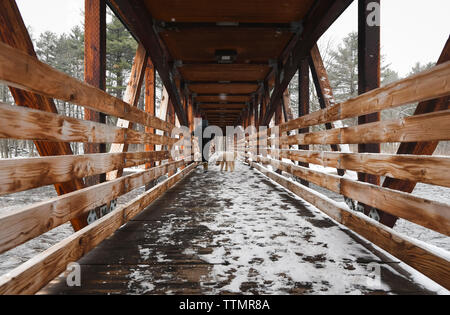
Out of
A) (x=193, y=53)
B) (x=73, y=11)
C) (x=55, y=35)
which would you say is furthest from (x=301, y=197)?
(x=55, y=35)

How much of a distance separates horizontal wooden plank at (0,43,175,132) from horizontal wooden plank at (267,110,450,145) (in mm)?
2148

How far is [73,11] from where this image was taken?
88.3 ft

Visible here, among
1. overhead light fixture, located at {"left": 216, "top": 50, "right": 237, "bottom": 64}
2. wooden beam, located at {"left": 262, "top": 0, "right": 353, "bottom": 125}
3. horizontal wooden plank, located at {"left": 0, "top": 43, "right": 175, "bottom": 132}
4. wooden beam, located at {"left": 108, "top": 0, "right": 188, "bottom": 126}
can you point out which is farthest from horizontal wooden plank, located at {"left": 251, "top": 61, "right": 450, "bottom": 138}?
overhead light fixture, located at {"left": 216, "top": 50, "right": 237, "bottom": 64}

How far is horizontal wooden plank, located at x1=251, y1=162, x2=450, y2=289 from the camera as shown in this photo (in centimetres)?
126

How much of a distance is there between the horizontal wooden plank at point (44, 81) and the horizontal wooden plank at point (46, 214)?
0.60 meters

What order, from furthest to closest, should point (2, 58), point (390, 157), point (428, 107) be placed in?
point (390, 157)
point (428, 107)
point (2, 58)

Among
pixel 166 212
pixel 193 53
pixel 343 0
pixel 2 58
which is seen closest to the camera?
pixel 2 58

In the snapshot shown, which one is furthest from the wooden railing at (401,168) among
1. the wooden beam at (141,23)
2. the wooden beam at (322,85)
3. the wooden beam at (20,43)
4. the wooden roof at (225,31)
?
the wooden beam at (141,23)

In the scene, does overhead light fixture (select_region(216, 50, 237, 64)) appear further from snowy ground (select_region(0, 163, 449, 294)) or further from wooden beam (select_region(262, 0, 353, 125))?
snowy ground (select_region(0, 163, 449, 294))

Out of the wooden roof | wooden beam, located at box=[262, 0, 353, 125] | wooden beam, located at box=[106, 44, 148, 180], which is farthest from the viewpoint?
the wooden roof

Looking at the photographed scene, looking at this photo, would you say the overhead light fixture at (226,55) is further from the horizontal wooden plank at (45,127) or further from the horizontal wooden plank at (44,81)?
the horizontal wooden plank at (45,127)
